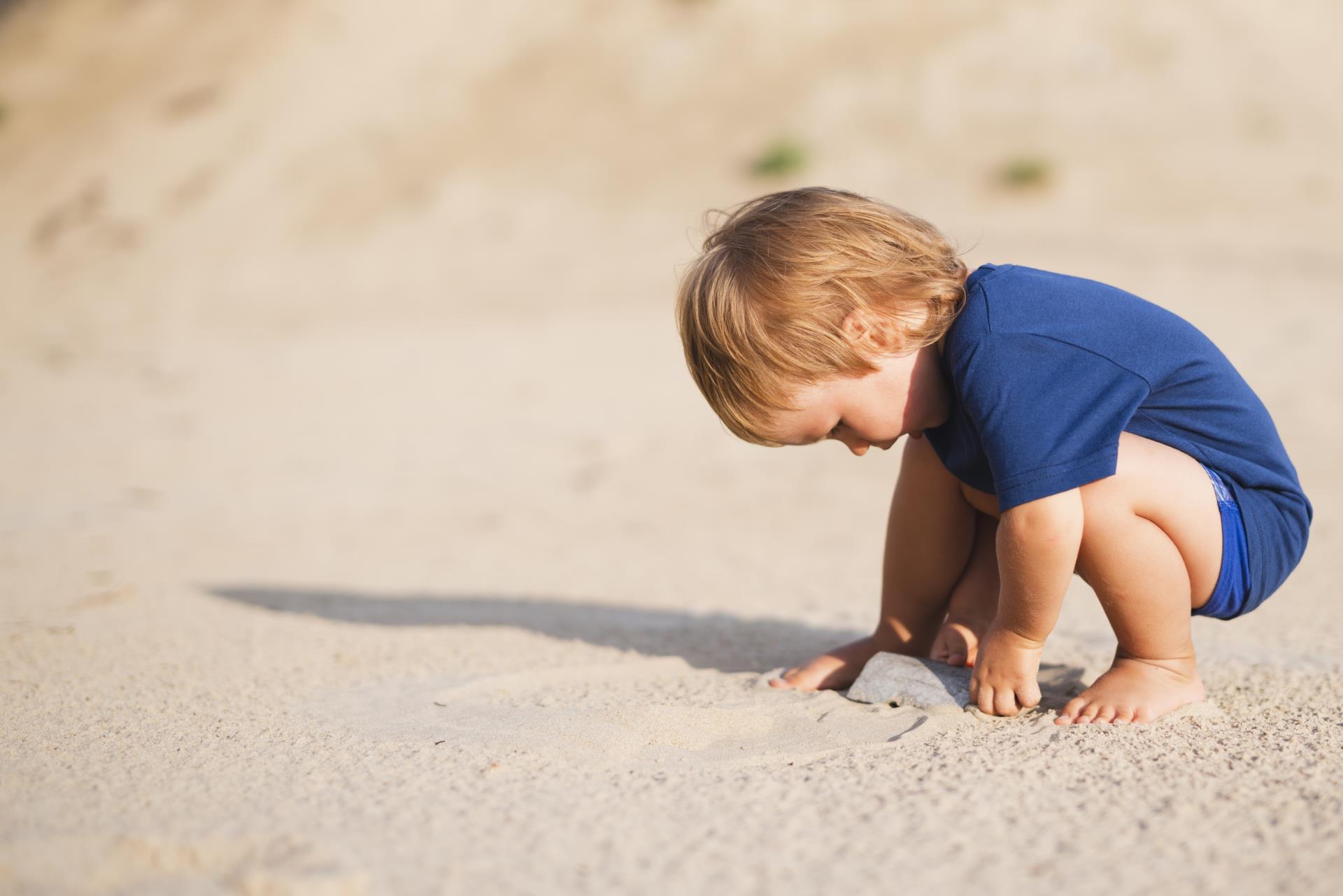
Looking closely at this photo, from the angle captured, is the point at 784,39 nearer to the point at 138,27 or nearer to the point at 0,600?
the point at 138,27

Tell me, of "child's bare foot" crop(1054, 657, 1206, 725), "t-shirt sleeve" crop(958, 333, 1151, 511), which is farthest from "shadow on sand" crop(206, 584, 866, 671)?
"t-shirt sleeve" crop(958, 333, 1151, 511)

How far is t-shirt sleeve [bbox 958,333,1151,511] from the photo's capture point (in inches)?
64.9

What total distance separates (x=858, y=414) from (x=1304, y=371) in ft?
13.0

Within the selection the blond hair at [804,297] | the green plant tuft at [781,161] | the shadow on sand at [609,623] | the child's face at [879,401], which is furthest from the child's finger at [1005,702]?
the green plant tuft at [781,161]

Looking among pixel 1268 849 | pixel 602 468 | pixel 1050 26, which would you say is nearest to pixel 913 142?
pixel 1050 26

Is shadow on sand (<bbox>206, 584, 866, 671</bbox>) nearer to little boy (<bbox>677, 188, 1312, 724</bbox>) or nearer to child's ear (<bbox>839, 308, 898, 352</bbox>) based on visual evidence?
little boy (<bbox>677, 188, 1312, 724</bbox>)

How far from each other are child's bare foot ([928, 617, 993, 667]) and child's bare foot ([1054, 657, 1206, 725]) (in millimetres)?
287

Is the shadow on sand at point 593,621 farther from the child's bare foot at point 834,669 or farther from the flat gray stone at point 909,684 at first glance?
the flat gray stone at point 909,684

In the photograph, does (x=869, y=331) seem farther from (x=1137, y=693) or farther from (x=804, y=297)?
(x=1137, y=693)

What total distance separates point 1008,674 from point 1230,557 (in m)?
0.41

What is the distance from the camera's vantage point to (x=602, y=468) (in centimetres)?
459

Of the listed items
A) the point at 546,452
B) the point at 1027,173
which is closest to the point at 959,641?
the point at 546,452

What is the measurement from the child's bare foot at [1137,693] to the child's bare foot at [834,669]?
1.39 ft

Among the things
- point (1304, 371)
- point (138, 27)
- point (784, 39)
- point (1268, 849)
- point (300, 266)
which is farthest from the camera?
point (138, 27)
